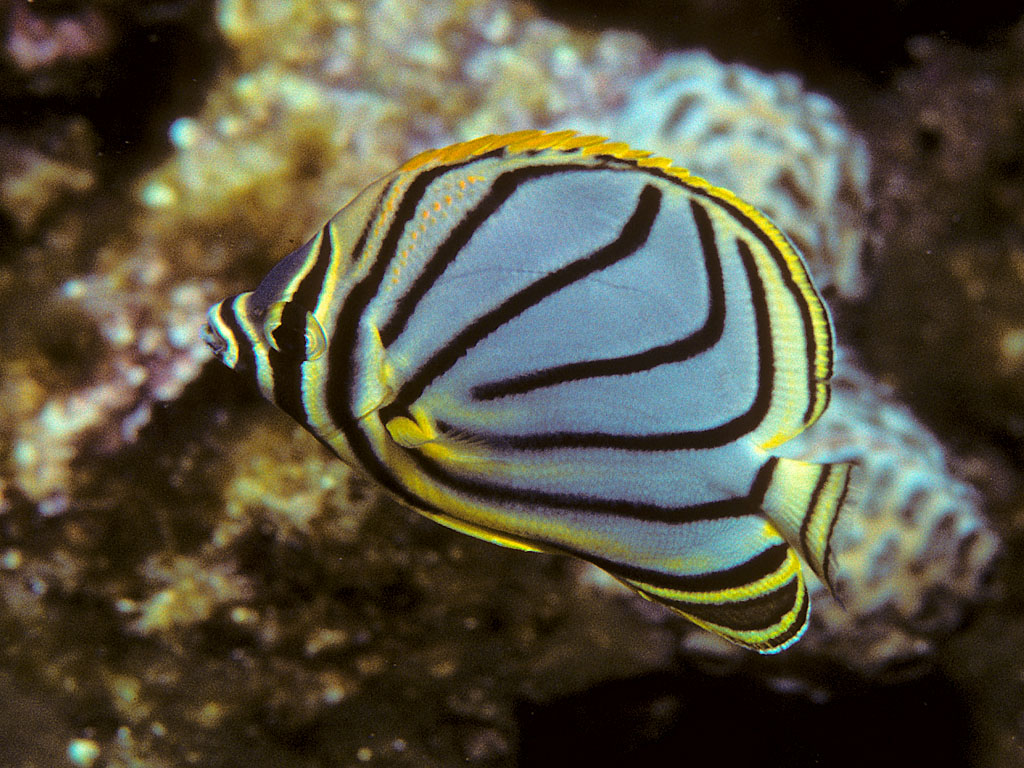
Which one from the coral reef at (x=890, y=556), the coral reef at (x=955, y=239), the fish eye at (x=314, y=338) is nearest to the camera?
the fish eye at (x=314, y=338)

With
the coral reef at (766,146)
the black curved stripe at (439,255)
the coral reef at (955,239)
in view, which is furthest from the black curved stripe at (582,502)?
the coral reef at (955,239)

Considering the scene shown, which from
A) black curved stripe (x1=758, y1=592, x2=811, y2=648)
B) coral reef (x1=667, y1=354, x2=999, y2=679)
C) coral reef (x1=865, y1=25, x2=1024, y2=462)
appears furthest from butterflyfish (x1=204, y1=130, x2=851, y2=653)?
coral reef (x1=865, y1=25, x2=1024, y2=462)

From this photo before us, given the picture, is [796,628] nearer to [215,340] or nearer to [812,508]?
[812,508]

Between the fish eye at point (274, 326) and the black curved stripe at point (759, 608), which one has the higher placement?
the fish eye at point (274, 326)

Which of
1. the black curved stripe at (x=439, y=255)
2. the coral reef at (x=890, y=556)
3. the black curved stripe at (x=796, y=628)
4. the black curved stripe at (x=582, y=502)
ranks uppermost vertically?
the black curved stripe at (x=439, y=255)

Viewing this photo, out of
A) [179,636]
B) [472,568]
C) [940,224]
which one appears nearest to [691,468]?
[472,568]

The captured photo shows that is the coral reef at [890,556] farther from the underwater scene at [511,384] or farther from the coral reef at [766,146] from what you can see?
the coral reef at [766,146]
